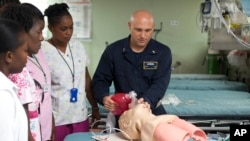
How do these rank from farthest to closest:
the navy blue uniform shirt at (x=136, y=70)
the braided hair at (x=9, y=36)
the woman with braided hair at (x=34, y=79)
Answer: the navy blue uniform shirt at (x=136, y=70) → the woman with braided hair at (x=34, y=79) → the braided hair at (x=9, y=36)

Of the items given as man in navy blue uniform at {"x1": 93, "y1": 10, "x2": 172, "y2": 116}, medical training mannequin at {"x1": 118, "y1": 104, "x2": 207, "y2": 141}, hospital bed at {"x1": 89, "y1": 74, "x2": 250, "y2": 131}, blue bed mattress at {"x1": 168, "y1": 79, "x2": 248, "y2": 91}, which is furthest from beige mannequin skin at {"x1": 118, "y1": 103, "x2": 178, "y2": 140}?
blue bed mattress at {"x1": 168, "y1": 79, "x2": 248, "y2": 91}

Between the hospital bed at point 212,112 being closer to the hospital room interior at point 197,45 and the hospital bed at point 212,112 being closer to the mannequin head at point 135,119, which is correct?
the hospital room interior at point 197,45

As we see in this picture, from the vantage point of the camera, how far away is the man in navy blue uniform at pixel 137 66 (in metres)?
2.08

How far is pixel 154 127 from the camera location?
1.62 meters

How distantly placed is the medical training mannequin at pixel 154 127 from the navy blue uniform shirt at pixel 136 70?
326mm

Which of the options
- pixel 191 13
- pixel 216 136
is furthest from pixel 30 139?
pixel 191 13

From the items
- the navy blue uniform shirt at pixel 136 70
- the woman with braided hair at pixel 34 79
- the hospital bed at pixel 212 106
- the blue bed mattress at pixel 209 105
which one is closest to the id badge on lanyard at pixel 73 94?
the navy blue uniform shirt at pixel 136 70

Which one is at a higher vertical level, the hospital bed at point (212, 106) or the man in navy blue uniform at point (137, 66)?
the man in navy blue uniform at point (137, 66)

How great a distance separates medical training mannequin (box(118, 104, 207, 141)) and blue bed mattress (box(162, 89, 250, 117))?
1.14 m

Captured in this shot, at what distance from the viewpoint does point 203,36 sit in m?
5.64

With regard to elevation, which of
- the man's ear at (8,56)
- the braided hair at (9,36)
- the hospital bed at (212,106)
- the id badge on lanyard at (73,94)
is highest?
the braided hair at (9,36)

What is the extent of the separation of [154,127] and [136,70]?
1.96 feet

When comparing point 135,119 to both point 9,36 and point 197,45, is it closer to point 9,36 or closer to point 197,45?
point 9,36

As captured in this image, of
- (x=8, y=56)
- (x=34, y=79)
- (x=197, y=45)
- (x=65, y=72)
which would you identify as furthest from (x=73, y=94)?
(x=197, y=45)
